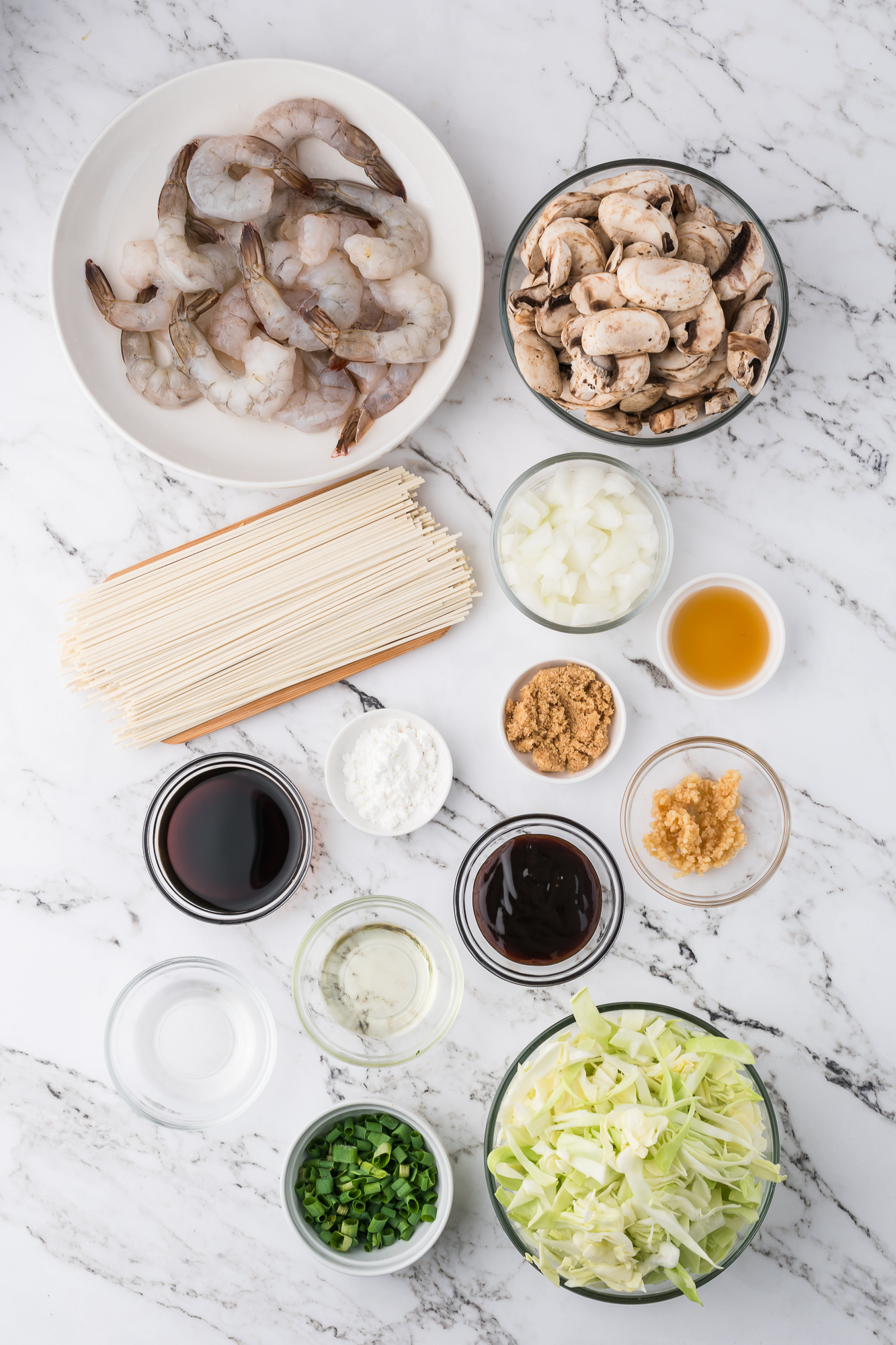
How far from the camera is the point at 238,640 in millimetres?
1730

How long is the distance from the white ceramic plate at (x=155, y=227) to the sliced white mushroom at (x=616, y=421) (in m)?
0.29

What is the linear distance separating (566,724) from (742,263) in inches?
33.8

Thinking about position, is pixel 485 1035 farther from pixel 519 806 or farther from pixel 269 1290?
pixel 269 1290

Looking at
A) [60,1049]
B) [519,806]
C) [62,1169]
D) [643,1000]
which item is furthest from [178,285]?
[62,1169]

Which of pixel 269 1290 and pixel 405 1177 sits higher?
pixel 405 1177

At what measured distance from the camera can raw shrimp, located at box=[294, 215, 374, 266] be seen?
1573 millimetres

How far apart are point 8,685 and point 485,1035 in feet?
3.97

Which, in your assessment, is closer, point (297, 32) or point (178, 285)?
point (178, 285)

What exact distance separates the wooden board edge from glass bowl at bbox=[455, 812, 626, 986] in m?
0.40

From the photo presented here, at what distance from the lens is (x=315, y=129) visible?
5.29 feet

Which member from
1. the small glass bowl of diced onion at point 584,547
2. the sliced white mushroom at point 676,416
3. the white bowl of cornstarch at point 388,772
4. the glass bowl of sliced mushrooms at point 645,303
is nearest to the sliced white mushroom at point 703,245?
the glass bowl of sliced mushrooms at point 645,303

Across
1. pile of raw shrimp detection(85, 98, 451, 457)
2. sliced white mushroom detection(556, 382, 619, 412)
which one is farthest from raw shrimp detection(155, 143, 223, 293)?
sliced white mushroom detection(556, 382, 619, 412)

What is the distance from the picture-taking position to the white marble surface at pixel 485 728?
1.73 m

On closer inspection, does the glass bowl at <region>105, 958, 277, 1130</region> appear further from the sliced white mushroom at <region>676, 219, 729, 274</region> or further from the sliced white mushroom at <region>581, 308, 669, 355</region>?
the sliced white mushroom at <region>676, 219, 729, 274</region>
